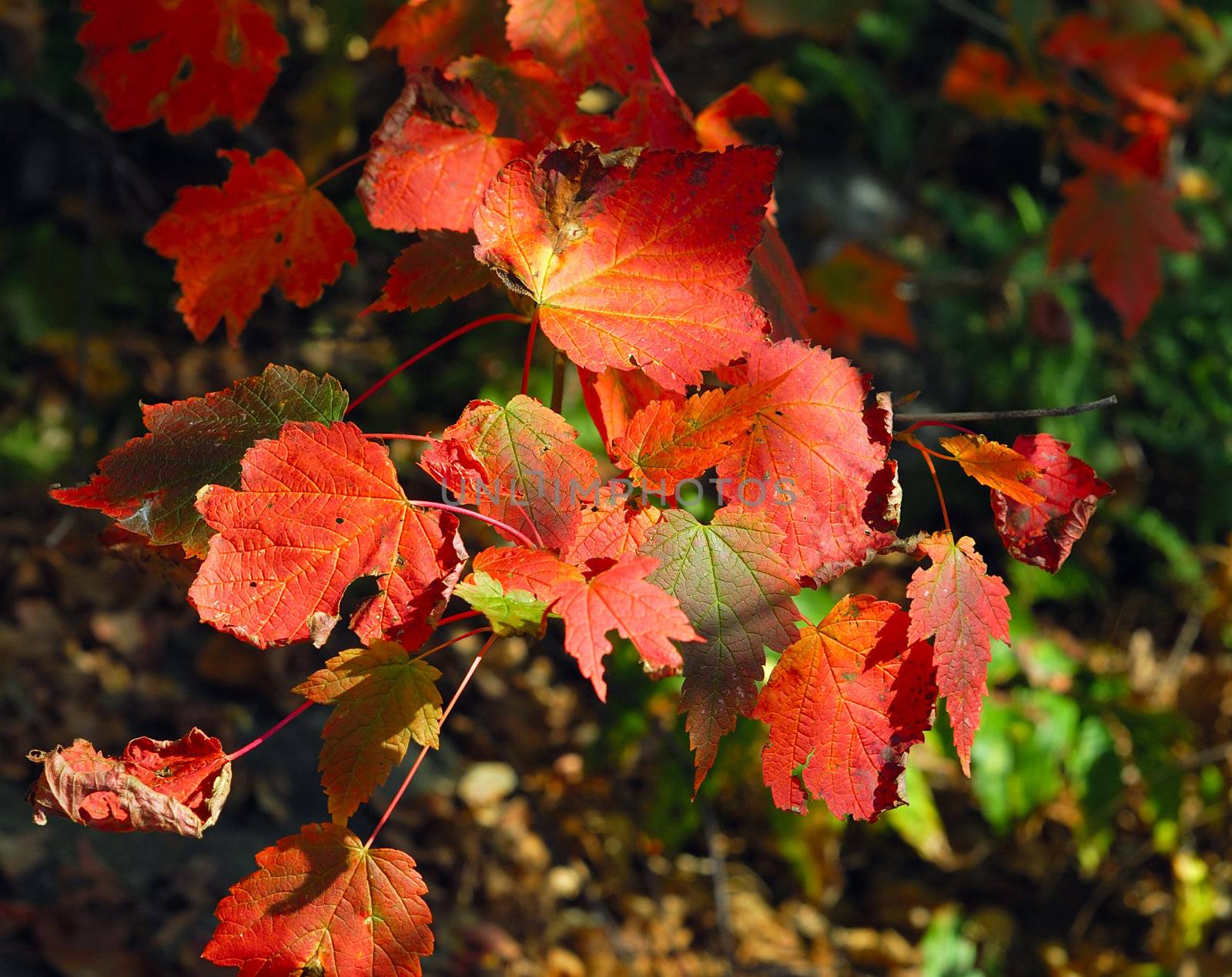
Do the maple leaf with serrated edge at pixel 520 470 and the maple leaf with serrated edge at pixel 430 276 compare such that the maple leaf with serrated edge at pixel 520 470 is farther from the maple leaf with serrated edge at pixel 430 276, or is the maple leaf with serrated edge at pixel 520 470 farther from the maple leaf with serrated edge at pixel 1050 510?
the maple leaf with serrated edge at pixel 1050 510

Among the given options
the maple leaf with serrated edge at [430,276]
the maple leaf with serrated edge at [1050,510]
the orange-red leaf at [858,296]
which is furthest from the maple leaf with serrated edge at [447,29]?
the orange-red leaf at [858,296]

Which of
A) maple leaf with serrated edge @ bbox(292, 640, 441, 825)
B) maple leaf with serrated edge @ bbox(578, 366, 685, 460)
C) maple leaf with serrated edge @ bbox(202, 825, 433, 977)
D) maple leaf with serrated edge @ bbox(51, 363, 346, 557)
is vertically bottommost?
maple leaf with serrated edge @ bbox(202, 825, 433, 977)

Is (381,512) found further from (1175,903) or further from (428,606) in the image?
(1175,903)

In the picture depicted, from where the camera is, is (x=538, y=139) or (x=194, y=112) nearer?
(x=538, y=139)

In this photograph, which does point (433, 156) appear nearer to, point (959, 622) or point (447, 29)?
point (447, 29)

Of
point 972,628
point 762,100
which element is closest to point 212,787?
point 972,628

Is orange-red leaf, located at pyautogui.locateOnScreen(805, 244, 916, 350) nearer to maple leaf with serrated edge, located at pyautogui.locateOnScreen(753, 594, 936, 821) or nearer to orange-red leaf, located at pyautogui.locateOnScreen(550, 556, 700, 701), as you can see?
maple leaf with serrated edge, located at pyautogui.locateOnScreen(753, 594, 936, 821)

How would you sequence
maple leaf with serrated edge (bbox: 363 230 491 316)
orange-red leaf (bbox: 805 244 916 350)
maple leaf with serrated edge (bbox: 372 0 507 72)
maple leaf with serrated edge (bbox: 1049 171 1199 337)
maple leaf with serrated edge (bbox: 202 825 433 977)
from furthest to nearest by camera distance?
orange-red leaf (bbox: 805 244 916 350), maple leaf with serrated edge (bbox: 1049 171 1199 337), maple leaf with serrated edge (bbox: 372 0 507 72), maple leaf with serrated edge (bbox: 363 230 491 316), maple leaf with serrated edge (bbox: 202 825 433 977)

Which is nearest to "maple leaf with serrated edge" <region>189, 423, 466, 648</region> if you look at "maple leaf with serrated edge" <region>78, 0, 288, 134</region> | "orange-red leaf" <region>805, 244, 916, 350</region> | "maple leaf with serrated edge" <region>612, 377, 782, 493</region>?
"maple leaf with serrated edge" <region>612, 377, 782, 493</region>
